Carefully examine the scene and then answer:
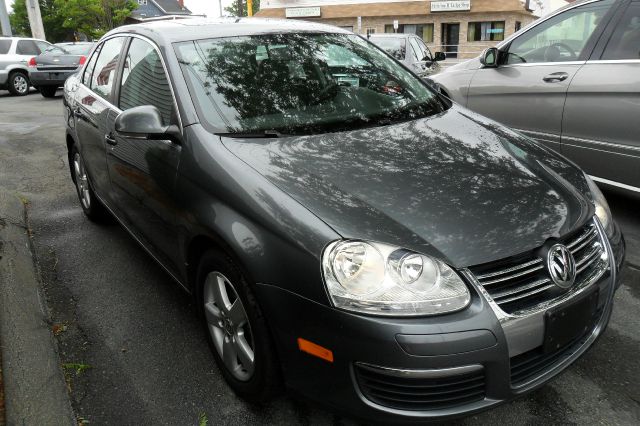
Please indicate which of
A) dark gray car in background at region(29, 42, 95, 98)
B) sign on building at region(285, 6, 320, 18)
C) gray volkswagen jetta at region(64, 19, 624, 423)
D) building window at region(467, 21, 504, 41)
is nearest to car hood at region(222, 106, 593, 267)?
gray volkswagen jetta at region(64, 19, 624, 423)

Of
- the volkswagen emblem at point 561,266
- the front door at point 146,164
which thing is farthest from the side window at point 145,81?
the volkswagen emblem at point 561,266

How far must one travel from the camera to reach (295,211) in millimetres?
2010

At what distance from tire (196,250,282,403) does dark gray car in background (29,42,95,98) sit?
13786 mm

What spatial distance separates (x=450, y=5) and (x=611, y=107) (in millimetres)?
34605

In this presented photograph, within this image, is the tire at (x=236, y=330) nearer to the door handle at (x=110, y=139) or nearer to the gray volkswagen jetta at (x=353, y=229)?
the gray volkswagen jetta at (x=353, y=229)

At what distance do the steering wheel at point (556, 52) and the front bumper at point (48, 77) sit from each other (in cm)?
1321

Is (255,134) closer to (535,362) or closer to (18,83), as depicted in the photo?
(535,362)

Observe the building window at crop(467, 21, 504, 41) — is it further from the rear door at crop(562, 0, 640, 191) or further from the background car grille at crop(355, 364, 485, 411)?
the background car grille at crop(355, 364, 485, 411)

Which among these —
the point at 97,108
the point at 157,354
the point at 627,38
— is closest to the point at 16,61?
the point at 97,108

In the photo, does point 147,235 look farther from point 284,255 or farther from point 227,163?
point 284,255

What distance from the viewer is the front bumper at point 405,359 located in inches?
71.0

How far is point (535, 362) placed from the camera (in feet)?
6.56

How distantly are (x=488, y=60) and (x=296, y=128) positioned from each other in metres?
2.95

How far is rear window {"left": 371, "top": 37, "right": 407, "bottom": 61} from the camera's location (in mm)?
10047
